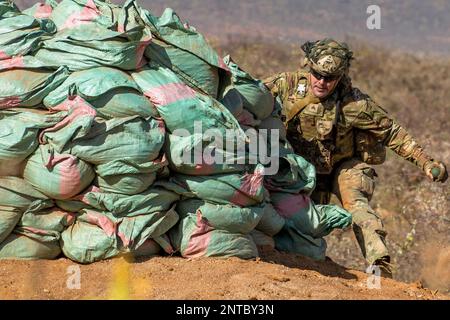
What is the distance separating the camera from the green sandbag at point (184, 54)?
5.66m

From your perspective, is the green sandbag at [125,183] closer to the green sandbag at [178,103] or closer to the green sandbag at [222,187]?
the green sandbag at [222,187]

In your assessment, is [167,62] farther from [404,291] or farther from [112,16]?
[404,291]

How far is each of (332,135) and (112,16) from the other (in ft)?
7.17

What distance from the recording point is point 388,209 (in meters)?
11.7

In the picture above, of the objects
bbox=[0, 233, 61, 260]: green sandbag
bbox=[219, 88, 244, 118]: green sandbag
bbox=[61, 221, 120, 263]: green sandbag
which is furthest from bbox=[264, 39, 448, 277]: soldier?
bbox=[0, 233, 61, 260]: green sandbag

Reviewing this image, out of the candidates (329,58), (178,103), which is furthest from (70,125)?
(329,58)

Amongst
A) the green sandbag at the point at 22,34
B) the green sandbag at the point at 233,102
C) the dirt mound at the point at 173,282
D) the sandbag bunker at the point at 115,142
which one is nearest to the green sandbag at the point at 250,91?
the green sandbag at the point at 233,102

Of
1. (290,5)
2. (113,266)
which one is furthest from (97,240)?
(290,5)

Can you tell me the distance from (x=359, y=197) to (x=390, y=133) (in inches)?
20.5

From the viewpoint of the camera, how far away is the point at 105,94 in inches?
210

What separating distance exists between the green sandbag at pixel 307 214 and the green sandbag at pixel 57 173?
1469mm

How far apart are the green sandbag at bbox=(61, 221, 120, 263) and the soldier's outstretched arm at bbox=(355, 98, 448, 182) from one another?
97.6 inches
